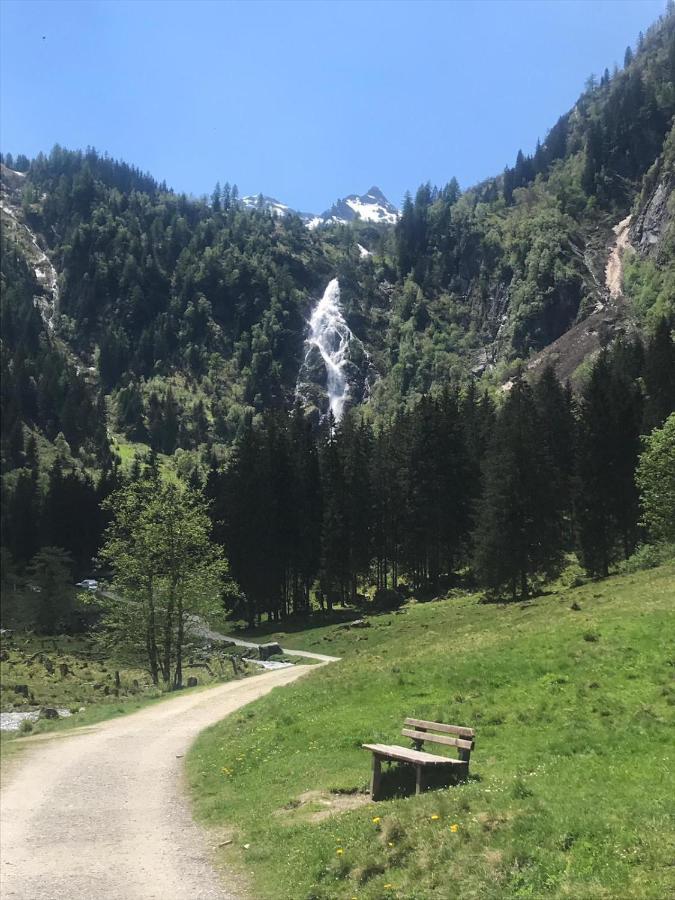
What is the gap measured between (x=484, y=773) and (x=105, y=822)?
26.7 feet

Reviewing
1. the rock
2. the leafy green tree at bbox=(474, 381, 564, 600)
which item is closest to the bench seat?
the rock

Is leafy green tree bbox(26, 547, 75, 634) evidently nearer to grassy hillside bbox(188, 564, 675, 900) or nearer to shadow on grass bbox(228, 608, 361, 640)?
grassy hillside bbox(188, 564, 675, 900)

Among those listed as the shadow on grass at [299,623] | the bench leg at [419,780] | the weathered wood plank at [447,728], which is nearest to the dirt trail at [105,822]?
the bench leg at [419,780]

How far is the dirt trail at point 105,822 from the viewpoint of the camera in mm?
11242

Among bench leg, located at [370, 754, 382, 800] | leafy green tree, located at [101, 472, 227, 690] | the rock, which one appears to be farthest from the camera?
the rock

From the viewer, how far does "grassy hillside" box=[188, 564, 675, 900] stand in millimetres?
9328

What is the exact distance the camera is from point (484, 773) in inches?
540

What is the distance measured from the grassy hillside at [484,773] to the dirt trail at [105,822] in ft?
2.70

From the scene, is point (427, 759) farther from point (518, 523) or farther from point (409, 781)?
point (518, 523)

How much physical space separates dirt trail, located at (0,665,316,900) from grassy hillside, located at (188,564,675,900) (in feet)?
2.70

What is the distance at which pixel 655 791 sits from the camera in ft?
36.7

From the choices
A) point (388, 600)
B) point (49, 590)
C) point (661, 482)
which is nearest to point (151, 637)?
point (49, 590)

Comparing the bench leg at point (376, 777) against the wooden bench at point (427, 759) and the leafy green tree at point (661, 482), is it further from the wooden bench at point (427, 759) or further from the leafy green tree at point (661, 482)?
the leafy green tree at point (661, 482)

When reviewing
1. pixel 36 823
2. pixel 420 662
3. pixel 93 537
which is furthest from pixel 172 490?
pixel 93 537
